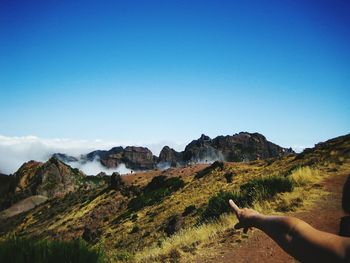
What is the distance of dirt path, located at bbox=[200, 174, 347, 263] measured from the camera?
9031 mm

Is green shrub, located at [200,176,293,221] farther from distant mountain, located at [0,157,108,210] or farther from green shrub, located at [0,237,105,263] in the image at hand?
distant mountain, located at [0,157,108,210]

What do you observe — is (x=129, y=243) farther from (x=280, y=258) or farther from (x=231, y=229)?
(x=280, y=258)

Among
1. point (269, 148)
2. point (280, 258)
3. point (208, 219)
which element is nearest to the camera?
point (280, 258)

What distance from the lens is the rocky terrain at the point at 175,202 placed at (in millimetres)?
12375

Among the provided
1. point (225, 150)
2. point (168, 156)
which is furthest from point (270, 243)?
point (168, 156)

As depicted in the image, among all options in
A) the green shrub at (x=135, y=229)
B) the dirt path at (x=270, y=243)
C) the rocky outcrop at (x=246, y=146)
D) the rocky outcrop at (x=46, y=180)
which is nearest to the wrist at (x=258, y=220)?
the dirt path at (x=270, y=243)

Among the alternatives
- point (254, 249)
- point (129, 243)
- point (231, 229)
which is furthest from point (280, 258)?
point (129, 243)

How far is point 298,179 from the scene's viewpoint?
1642 centimetres

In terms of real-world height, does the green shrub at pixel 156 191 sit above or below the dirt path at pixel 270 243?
above

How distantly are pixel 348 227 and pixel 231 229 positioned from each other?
8.80 metres

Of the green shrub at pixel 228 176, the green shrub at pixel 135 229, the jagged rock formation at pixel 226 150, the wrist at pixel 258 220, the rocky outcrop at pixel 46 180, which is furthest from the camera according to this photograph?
the jagged rock formation at pixel 226 150

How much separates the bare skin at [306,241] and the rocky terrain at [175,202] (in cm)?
680

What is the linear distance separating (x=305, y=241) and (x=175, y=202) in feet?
112

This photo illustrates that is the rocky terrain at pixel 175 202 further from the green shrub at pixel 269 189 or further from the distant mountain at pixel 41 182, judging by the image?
the distant mountain at pixel 41 182
